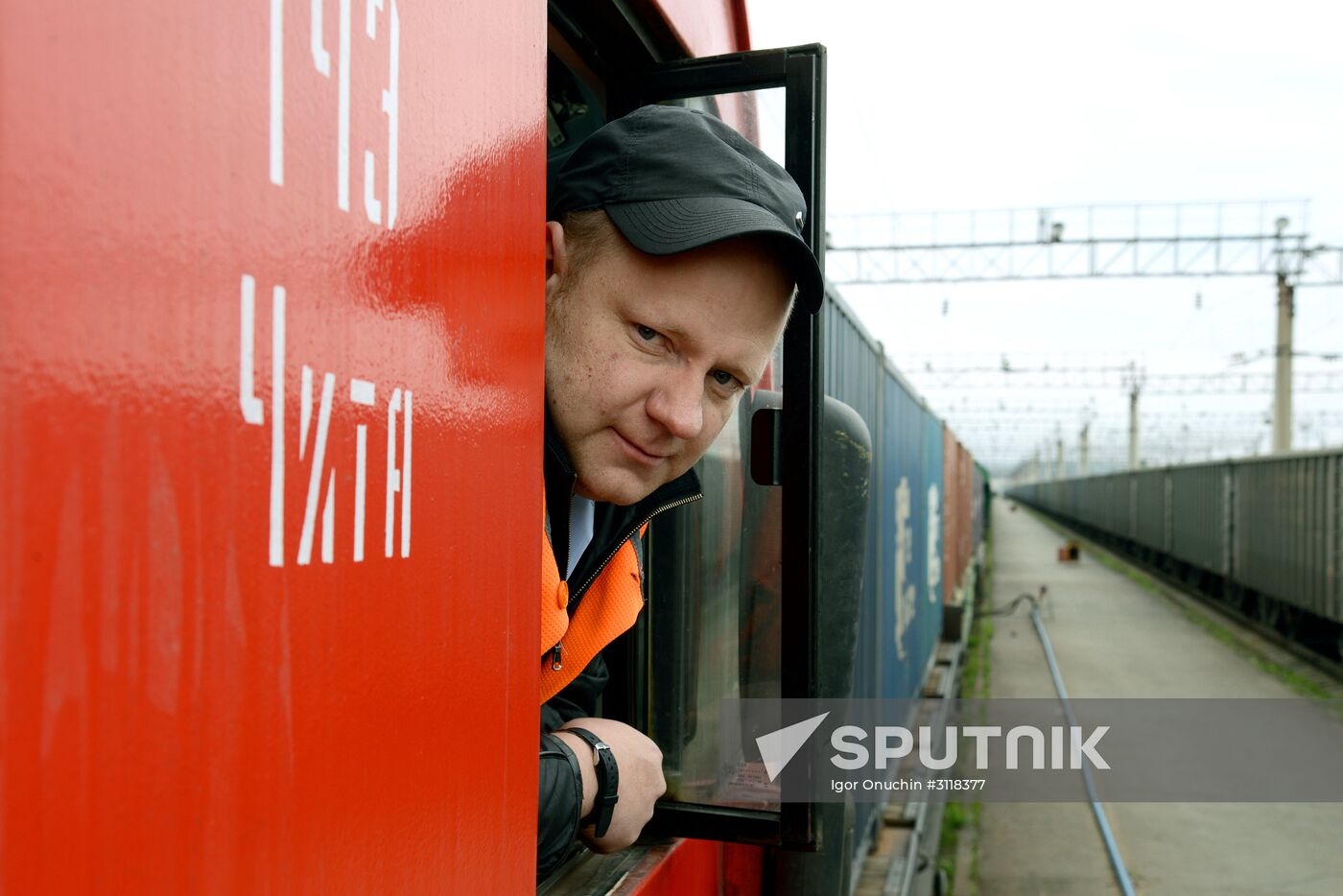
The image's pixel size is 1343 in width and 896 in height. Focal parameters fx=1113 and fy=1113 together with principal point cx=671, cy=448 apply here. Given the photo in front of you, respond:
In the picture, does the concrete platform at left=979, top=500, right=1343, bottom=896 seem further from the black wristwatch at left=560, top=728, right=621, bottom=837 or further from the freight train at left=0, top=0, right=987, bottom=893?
the freight train at left=0, top=0, right=987, bottom=893

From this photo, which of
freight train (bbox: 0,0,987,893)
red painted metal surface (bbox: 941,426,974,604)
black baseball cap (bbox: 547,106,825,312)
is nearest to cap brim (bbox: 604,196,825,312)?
black baseball cap (bbox: 547,106,825,312)

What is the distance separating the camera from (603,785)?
54.7 inches

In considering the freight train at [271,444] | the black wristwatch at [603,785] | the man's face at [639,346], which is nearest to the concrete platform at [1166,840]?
the black wristwatch at [603,785]

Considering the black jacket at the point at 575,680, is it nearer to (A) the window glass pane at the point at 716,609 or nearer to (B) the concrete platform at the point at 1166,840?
(A) the window glass pane at the point at 716,609

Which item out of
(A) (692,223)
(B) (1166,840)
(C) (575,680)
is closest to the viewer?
(A) (692,223)

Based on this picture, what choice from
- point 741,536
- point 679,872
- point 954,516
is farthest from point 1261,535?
point 679,872

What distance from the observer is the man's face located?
49.8 inches

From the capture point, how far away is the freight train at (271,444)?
49 cm

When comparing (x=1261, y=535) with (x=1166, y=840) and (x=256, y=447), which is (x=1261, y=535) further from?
(x=256, y=447)

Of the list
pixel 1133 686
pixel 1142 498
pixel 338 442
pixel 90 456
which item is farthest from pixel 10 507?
pixel 1142 498

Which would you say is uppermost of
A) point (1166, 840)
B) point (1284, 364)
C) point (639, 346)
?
point (1284, 364)

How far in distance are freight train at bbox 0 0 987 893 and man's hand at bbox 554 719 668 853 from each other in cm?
40

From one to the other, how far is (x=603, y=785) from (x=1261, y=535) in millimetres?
16349

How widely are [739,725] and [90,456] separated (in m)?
1.46
